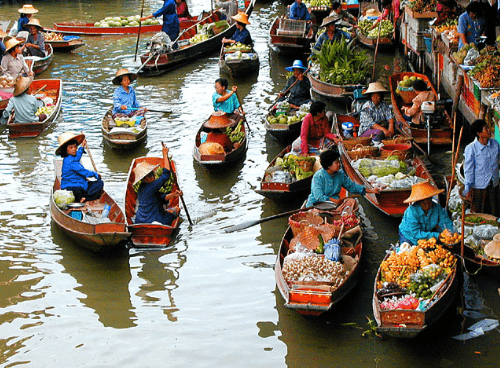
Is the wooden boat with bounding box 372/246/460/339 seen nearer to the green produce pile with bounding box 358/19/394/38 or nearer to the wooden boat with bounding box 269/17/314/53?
the wooden boat with bounding box 269/17/314/53

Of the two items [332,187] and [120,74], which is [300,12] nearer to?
[120,74]

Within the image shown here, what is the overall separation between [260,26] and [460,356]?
16.4 metres

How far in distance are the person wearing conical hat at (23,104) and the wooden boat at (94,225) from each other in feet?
12.7

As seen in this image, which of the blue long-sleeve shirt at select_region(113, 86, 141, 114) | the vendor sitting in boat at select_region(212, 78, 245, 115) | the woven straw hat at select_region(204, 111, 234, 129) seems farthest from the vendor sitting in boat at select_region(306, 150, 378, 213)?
the blue long-sleeve shirt at select_region(113, 86, 141, 114)

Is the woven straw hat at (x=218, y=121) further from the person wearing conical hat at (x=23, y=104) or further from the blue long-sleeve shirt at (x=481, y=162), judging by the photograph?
the blue long-sleeve shirt at (x=481, y=162)

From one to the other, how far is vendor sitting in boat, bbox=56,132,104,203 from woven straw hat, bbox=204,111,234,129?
256cm

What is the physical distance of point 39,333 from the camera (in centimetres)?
709

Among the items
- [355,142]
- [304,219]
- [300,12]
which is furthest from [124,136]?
[300,12]

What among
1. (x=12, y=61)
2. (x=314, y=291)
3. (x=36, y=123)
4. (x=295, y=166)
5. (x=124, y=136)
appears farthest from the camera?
(x=12, y=61)

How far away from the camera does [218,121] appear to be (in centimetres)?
1123

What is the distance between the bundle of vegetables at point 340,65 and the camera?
1298cm

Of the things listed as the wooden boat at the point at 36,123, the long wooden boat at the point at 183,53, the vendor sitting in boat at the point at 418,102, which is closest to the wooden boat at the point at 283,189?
the vendor sitting in boat at the point at 418,102

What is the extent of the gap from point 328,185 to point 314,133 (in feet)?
7.82

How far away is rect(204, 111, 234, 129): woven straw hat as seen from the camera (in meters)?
11.1
